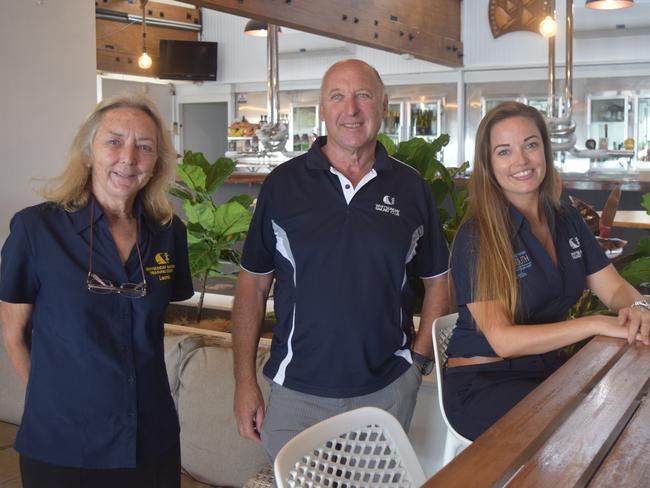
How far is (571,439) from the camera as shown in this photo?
1.27 meters

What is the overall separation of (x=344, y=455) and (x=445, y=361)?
2.93 feet

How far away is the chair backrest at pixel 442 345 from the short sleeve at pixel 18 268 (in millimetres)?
1013

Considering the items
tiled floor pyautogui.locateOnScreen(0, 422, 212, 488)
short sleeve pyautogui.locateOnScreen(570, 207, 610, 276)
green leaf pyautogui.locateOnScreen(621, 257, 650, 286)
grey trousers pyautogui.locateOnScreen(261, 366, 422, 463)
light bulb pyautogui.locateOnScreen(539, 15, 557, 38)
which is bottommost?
tiled floor pyautogui.locateOnScreen(0, 422, 212, 488)

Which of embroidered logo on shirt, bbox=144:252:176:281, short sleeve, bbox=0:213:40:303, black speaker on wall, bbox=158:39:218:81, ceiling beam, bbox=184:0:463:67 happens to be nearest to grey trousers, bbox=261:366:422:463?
embroidered logo on shirt, bbox=144:252:176:281

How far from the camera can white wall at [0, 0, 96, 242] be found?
3.54 m

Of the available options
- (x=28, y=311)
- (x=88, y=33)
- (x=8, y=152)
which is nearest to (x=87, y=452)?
(x=28, y=311)

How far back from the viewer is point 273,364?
203 cm

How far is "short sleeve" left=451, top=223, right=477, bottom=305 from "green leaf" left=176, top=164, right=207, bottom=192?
1.51 m

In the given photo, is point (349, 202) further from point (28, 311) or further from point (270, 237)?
point (28, 311)

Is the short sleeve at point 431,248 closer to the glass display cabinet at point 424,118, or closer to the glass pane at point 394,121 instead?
the glass display cabinet at point 424,118

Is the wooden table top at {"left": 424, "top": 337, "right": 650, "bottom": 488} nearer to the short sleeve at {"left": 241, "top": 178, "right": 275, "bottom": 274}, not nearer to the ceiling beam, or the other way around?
the short sleeve at {"left": 241, "top": 178, "right": 275, "bottom": 274}

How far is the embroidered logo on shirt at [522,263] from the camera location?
2.13m

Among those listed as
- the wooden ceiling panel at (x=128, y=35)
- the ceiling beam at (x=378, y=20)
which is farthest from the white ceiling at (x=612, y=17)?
the wooden ceiling panel at (x=128, y=35)

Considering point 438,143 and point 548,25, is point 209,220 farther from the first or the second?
point 548,25
